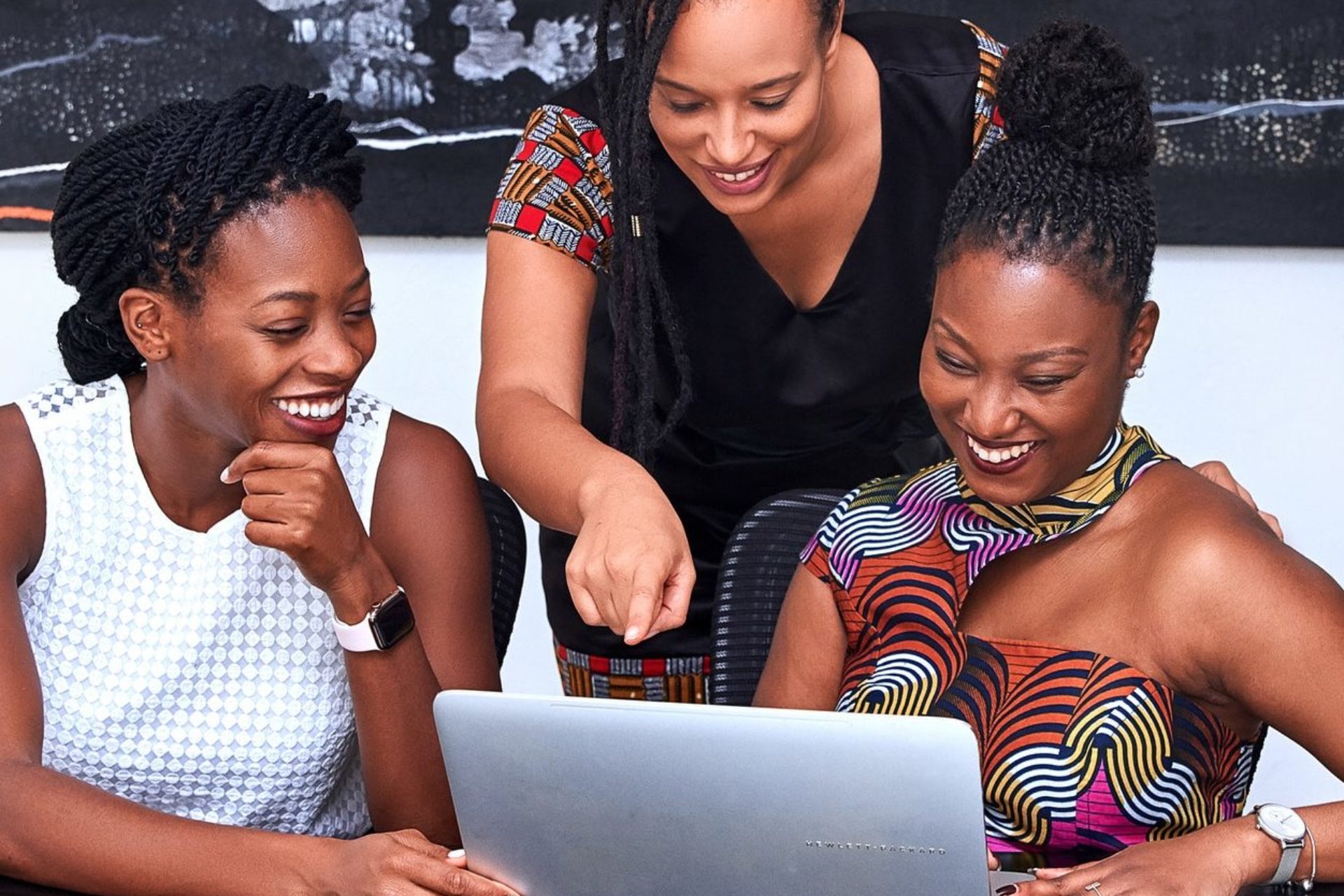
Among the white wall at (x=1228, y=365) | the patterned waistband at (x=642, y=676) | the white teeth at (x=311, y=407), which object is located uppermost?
the white teeth at (x=311, y=407)

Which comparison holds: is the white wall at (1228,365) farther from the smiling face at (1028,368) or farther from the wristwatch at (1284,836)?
the wristwatch at (1284,836)

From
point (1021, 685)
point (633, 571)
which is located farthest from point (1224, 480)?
point (633, 571)

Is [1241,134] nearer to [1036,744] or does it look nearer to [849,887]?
[1036,744]

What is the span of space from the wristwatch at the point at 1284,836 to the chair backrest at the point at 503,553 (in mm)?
876

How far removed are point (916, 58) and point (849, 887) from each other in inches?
43.5

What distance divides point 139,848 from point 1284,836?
99 centimetres

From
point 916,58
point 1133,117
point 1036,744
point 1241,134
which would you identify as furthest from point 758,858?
point 1241,134

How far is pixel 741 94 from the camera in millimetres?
1657

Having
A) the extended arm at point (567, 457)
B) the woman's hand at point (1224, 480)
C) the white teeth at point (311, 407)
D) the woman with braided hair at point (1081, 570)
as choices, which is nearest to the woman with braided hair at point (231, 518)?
the white teeth at point (311, 407)

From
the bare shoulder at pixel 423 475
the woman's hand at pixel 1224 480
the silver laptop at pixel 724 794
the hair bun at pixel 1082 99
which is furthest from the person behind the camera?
the bare shoulder at pixel 423 475

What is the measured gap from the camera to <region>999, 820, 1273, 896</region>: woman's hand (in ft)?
4.32

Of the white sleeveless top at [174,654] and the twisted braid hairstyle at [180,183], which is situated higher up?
the twisted braid hairstyle at [180,183]

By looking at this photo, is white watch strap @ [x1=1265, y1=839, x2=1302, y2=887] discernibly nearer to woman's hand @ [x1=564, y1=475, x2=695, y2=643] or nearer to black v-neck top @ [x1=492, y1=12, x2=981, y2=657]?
woman's hand @ [x1=564, y1=475, x2=695, y2=643]

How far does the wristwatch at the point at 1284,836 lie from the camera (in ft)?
4.52
